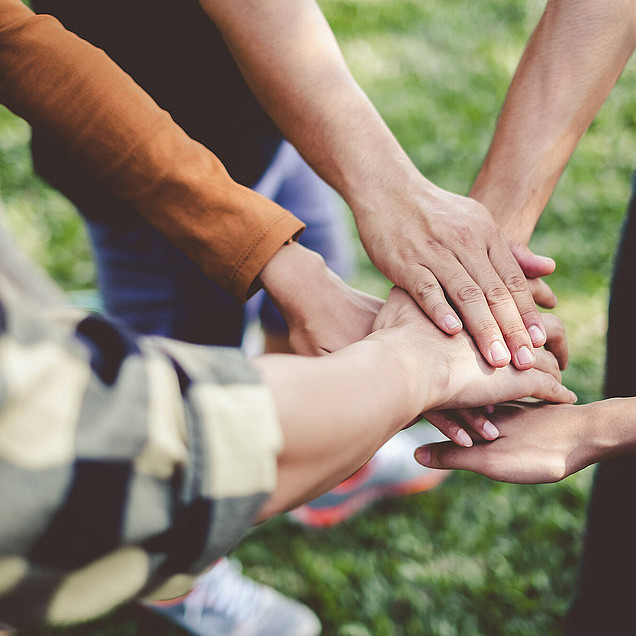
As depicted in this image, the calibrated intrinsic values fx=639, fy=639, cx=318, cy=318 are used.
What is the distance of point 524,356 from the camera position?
1.16m

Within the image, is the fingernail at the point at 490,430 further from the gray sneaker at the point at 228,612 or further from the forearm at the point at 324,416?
the gray sneaker at the point at 228,612

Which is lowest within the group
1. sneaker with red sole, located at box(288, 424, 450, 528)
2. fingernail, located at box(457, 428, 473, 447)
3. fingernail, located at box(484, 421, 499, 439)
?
sneaker with red sole, located at box(288, 424, 450, 528)

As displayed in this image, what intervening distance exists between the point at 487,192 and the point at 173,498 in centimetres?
104

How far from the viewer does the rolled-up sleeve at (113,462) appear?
0.53m

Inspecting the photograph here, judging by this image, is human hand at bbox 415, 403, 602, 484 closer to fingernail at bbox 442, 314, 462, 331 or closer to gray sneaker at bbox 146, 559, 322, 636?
fingernail at bbox 442, 314, 462, 331

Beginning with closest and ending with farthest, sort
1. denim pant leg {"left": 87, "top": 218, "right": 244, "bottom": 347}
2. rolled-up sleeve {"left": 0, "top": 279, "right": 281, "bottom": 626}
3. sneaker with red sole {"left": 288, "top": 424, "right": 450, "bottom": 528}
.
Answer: rolled-up sleeve {"left": 0, "top": 279, "right": 281, "bottom": 626} < denim pant leg {"left": 87, "top": 218, "right": 244, "bottom": 347} < sneaker with red sole {"left": 288, "top": 424, "right": 450, "bottom": 528}

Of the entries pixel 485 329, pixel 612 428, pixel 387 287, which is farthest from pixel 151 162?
pixel 387 287

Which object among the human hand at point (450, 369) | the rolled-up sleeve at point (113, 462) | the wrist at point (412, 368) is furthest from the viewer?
the human hand at point (450, 369)

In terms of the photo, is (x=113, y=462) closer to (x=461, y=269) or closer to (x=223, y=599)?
(x=461, y=269)

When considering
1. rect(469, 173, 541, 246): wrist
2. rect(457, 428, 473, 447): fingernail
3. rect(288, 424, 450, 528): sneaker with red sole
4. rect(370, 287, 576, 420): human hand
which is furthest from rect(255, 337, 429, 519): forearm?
rect(288, 424, 450, 528): sneaker with red sole

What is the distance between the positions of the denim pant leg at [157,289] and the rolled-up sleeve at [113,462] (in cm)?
87

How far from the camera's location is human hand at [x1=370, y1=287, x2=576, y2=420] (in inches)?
39.3

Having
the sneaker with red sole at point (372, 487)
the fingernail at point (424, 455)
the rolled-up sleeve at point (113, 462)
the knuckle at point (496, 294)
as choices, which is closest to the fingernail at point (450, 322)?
the knuckle at point (496, 294)

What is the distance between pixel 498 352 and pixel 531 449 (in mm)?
175
